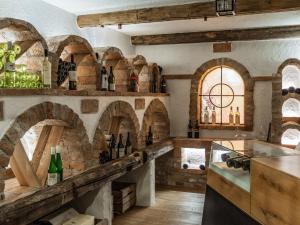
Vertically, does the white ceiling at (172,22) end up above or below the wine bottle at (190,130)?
above

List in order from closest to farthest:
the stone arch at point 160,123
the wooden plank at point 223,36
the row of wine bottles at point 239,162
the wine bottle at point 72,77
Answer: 1. the row of wine bottles at point 239,162
2. the wine bottle at point 72,77
3. the wooden plank at point 223,36
4. the stone arch at point 160,123

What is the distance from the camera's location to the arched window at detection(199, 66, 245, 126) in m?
6.39

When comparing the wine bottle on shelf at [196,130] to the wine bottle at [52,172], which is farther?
the wine bottle on shelf at [196,130]

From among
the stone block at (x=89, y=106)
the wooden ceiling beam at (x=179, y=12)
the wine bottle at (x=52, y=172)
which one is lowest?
the wine bottle at (x=52, y=172)

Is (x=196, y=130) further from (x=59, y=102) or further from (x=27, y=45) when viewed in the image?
(x=27, y=45)

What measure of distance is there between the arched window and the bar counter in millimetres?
3074

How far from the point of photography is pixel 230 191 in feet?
9.23

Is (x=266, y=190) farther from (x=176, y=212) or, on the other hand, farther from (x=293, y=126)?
(x=293, y=126)

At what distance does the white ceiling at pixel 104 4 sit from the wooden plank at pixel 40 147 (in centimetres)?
149

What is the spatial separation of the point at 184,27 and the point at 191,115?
1.77 m

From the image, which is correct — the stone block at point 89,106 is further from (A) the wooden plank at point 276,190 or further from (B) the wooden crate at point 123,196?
(A) the wooden plank at point 276,190

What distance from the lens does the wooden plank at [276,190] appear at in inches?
73.5

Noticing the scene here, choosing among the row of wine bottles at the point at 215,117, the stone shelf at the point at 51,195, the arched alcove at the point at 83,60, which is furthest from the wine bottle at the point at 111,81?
the row of wine bottles at the point at 215,117

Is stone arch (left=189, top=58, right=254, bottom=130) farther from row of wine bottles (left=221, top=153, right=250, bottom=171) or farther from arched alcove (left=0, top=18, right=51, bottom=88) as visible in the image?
arched alcove (left=0, top=18, right=51, bottom=88)
